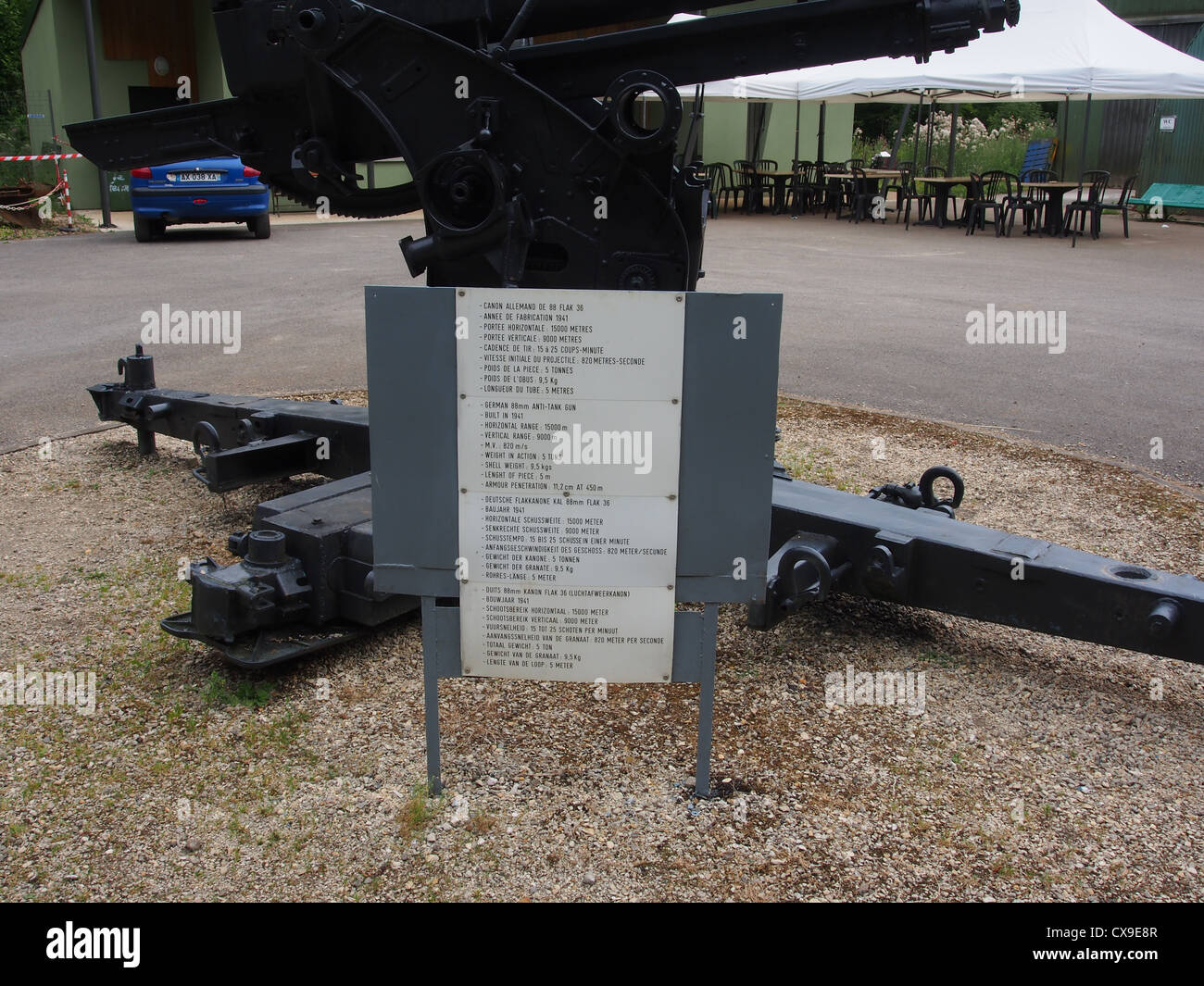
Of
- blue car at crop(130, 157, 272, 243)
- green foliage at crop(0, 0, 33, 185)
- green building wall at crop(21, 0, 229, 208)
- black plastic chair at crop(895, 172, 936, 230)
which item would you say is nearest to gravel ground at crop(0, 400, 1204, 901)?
blue car at crop(130, 157, 272, 243)

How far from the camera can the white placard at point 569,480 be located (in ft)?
9.29

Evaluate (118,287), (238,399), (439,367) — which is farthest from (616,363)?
(118,287)

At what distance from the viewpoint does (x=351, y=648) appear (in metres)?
4.04

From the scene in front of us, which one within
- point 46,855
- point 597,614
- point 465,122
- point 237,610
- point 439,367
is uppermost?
point 465,122

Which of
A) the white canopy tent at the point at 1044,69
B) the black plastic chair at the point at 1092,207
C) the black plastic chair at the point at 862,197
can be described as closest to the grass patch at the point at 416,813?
the white canopy tent at the point at 1044,69

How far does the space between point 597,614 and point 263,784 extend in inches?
42.4

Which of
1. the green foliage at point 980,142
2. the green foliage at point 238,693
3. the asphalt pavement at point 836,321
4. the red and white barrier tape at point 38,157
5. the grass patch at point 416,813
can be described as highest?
the green foliage at point 980,142

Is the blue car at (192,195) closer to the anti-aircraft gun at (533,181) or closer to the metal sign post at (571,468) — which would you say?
the anti-aircraft gun at (533,181)

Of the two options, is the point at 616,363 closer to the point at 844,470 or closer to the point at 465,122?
the point at 465,122

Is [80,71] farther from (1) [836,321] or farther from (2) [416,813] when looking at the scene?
(2) [416,813]

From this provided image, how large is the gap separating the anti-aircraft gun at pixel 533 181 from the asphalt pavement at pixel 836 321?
10.1 ft

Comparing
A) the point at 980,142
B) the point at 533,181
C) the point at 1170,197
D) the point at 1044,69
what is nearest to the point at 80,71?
the point at 1044,69

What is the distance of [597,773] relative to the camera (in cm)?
326

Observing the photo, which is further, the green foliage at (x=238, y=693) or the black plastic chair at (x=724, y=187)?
the black plastic chair at (x=724, y=187)
